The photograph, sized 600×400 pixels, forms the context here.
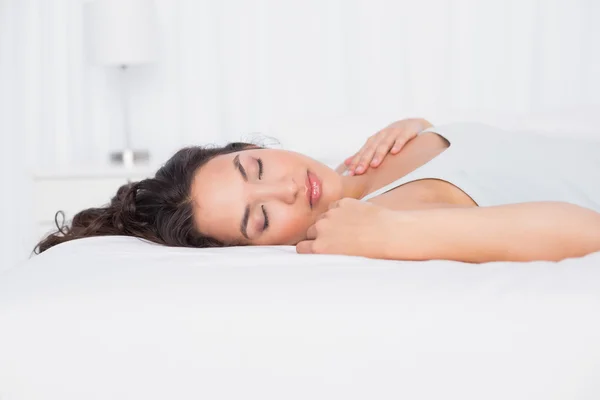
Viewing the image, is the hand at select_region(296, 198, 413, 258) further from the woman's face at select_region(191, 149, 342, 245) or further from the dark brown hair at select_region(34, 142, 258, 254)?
the dark brown hair at select_region(34, 142, 258, 254)

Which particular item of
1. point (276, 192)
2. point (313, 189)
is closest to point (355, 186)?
point (313, 189)

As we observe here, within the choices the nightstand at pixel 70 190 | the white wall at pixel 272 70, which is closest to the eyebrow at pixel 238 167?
the nightstand at pixel 70 190

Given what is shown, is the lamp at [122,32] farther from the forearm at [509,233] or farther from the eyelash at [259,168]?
the forearm at [509,233]

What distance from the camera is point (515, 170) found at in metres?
1.63

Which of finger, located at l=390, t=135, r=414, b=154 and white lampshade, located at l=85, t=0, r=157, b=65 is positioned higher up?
white lampshade, located at l=85, t=0, r=157, b=65

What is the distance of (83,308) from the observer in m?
1.07

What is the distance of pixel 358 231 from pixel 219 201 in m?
0.42

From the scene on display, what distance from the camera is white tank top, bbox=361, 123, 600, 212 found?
1577mm

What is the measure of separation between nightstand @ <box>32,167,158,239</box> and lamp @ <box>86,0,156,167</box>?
21 cm

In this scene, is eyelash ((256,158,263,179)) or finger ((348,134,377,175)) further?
finger ((348,134,377,175))

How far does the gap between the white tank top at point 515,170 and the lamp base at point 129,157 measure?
1752mm

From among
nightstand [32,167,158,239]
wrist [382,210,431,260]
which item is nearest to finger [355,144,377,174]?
wrist [382,210,431,260]

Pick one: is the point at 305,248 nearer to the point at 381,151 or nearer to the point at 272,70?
the point at 381,151

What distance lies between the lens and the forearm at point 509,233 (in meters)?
1.27
